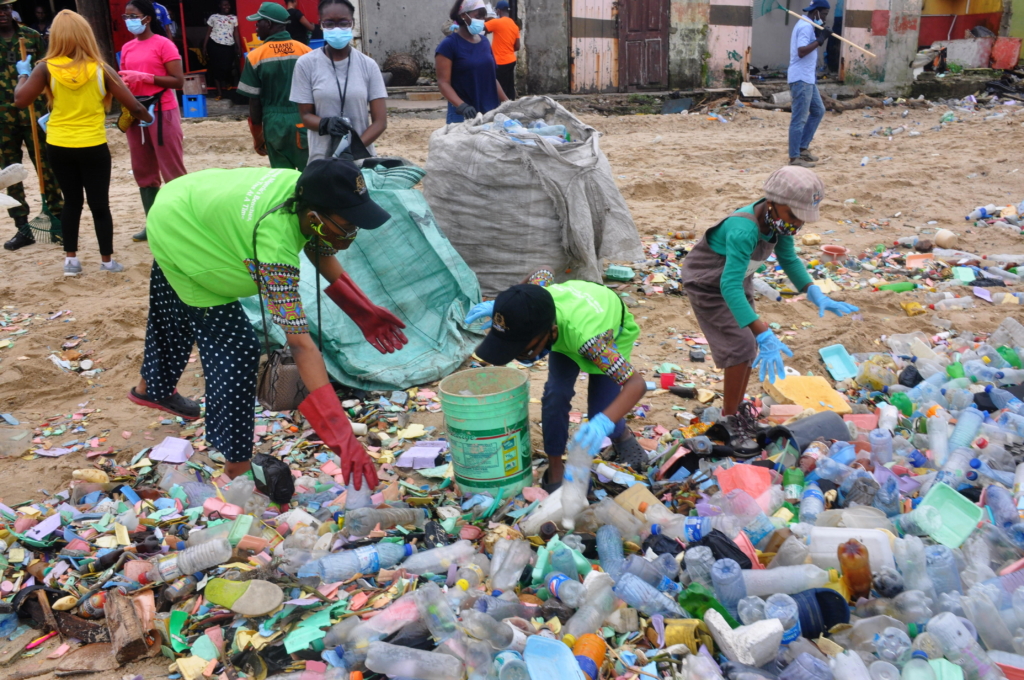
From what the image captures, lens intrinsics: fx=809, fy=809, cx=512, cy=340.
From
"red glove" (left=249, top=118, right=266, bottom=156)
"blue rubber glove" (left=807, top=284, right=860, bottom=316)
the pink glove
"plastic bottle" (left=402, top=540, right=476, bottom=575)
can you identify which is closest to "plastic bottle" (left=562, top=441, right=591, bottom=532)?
"plastic bottle" (left=402, top=540, right=476, bottom=575)

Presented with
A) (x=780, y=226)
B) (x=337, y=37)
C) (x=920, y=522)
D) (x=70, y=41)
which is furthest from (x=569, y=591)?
(x=70, y=41)

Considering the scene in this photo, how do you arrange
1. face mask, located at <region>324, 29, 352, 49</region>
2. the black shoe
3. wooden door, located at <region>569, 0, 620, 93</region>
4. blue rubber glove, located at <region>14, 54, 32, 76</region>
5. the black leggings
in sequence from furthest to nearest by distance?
wooden door, located at <region>569, 0, 620, 93</region>, the black shoe, blue rubber glove, located at <region>14, 54, 32, 76</region>, the black leggings, face mask, located at <region>324, 29, 352, 49</region>

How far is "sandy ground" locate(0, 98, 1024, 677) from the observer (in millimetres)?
4273

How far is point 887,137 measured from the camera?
35.4 feet

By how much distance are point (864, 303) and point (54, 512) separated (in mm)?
4831

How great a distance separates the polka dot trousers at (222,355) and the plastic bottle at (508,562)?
120 centimetres

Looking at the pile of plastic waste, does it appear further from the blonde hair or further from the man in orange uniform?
the blonde hair

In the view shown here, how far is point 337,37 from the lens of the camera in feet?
16.3

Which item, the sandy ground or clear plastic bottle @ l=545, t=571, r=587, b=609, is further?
the sandy ground

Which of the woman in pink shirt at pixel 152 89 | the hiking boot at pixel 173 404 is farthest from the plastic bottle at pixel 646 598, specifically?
the woman in pink shirt at pixel 152 89

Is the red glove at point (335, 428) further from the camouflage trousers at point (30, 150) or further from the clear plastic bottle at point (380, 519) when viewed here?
the camouflage trousers at point (30, 150)

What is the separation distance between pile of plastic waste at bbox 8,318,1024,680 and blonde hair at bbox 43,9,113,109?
3.14 metres

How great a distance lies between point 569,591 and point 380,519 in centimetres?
83

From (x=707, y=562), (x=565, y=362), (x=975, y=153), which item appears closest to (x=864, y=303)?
(x=565, y=362)
